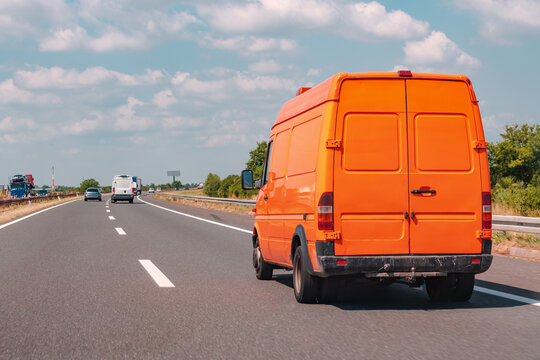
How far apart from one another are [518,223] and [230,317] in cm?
782

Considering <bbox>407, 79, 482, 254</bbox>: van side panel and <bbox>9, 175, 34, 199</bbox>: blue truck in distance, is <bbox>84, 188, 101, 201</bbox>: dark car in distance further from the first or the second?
<bbox>407, 79, 482, 254</bbox>: van side panel

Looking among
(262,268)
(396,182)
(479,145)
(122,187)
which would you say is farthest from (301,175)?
(122,187)

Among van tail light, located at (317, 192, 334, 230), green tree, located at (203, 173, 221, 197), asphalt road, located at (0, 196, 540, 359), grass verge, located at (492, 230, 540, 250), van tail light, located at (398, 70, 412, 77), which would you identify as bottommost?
asphalt road, located at (0, 196, 540, 359)

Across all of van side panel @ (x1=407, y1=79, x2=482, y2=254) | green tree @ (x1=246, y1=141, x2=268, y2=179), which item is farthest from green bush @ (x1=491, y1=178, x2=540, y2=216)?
green tree @ (x1=246, y1=141, x2=268, y2=179)

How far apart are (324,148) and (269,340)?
2.08 m

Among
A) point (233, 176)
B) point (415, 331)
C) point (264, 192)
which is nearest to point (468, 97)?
point (415, 331)

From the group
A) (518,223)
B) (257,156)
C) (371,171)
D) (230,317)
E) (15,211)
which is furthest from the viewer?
(257,156)

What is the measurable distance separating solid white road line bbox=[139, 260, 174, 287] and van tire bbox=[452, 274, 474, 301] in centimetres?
352

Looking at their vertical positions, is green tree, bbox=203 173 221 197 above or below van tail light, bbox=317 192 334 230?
above

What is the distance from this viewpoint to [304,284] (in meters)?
6.82

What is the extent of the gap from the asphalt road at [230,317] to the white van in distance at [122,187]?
39032mm

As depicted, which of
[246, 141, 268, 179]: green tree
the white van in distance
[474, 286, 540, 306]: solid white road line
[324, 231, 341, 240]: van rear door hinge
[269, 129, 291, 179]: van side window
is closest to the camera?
[324, 231, 341, 240]: van rear door hinge

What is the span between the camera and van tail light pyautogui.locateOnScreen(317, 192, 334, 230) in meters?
6.30

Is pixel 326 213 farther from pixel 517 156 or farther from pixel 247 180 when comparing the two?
pixel 517 156
